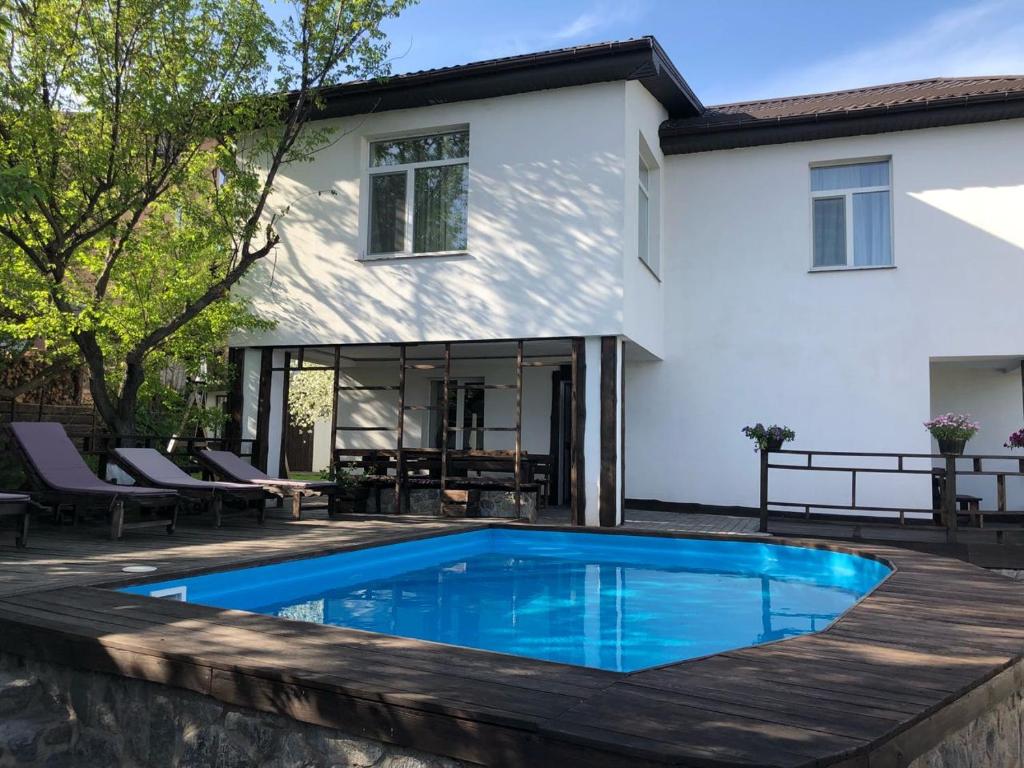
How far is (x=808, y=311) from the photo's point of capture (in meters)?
11.4

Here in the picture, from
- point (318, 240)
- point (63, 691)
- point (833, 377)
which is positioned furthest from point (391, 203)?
point (63, 691)

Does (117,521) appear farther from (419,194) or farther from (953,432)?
(953,432)

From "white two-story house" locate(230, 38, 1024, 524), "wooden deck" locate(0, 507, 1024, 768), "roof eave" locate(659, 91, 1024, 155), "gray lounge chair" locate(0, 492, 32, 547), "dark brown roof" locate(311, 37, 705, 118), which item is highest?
"dark brown roof" locate(311, 37, 705, 118)

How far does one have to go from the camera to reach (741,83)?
14.9m

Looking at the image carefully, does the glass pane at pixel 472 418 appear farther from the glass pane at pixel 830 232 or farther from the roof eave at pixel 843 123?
the glass pane at pixel 830 232

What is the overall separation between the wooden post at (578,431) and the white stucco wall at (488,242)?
0.34m

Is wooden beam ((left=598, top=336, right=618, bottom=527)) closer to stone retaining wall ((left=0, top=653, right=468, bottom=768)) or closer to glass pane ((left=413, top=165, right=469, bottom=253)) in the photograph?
glass pane ((left=413, top=165, right=469, bottom=253))

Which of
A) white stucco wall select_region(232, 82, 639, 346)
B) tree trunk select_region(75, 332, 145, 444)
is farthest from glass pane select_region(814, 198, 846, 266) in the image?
tree trunk select_region(75, 332, 145, 444)

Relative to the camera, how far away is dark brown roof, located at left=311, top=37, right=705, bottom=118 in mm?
9812

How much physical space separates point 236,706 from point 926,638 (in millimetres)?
3207

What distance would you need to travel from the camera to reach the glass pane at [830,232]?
452 inches

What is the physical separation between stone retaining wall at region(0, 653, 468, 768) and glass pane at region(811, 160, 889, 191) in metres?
11.1

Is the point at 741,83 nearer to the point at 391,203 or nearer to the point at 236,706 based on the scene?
the point at 391,203

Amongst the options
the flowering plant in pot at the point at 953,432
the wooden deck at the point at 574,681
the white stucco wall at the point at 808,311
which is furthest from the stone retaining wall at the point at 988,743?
the white stucco wall at the point at 808,311
